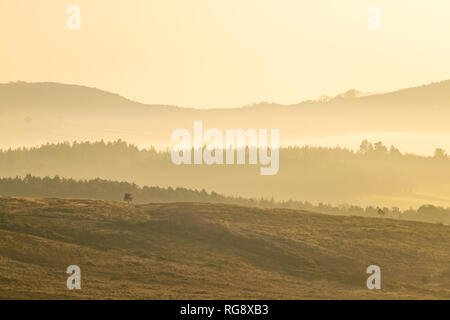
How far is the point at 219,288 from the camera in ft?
294

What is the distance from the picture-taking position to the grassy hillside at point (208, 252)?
88.5 metres

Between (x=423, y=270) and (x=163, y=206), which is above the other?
(x=163, y=206)

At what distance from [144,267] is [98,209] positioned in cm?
2963

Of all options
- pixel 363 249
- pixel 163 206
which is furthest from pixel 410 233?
pixel 163 206

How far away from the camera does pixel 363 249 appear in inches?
4469

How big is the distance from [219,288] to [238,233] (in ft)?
88.8

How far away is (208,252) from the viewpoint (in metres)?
108

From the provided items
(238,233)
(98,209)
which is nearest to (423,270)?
(238,233)

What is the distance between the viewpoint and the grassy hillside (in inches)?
3484
